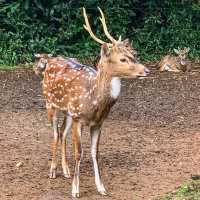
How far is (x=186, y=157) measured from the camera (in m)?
8.66

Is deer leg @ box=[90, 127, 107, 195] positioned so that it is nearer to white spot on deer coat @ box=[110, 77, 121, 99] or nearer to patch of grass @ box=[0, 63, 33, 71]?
white spot on deer coat @ box=[110, 77, 121, 99]

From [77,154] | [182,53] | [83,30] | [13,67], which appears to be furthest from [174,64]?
[77,154]

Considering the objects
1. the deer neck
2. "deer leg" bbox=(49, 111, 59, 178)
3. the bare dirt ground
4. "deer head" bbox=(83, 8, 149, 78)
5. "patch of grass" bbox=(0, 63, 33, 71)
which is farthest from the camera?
"patch of grass" bbox=(0, 63, 33, 71)

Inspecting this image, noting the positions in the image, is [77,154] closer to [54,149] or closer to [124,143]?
[54,149]

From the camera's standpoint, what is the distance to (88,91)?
746 cm

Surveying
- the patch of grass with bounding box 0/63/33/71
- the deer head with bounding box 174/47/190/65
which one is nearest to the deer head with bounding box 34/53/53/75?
the patch of grass with bounding box 0/63/33/71

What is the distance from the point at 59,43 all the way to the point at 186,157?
7.40 meters

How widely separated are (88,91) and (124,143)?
6.73 feet

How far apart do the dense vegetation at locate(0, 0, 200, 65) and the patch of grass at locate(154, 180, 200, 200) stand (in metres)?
8.00

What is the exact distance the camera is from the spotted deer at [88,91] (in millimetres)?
7195

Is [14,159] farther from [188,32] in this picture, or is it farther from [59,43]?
[188,32]

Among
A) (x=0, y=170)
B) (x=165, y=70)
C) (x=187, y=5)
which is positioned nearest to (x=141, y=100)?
(x=165, y=70)

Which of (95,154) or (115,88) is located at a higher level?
(115,88)

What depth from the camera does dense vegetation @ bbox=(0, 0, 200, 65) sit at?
15.2 metres
